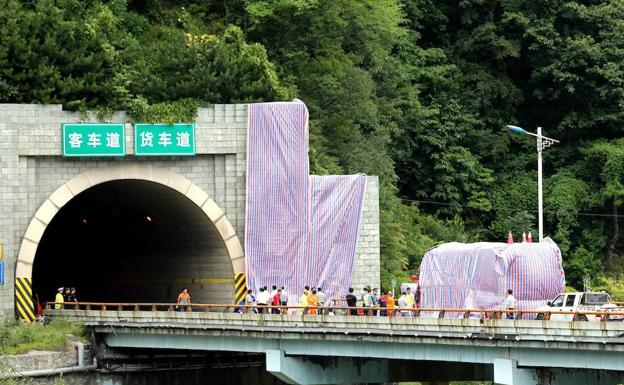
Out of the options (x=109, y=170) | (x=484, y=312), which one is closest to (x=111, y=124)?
(x=109, y=170)

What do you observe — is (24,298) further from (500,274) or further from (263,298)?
(500,274)

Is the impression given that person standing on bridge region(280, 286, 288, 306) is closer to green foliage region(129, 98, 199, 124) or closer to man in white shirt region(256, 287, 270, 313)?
man in white shirt region(256, 287, 270, 313)

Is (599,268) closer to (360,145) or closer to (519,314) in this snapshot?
(360,145)

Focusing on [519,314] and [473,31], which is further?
[473,31]

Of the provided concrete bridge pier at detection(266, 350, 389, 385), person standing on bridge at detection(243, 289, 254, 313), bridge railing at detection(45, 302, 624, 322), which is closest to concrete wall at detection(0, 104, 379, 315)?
person standing on bridge at detection(243, 289, 254, 313)

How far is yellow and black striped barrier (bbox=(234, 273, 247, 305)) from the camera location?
60625 millimetres

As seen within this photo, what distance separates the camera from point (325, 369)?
1943 inches

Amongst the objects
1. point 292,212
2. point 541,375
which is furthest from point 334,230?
point 541,375

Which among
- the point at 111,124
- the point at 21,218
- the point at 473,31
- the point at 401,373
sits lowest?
the point at 401,373

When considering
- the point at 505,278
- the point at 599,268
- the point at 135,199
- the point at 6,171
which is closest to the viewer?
the point at 505,278

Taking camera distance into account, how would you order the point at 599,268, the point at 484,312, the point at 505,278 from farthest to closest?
the point at 599,268 → the point at 505,278 → the point at 484,312

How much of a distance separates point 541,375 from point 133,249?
32.2 metres

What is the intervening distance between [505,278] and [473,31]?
43880 mm

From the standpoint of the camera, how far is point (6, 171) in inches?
2297
